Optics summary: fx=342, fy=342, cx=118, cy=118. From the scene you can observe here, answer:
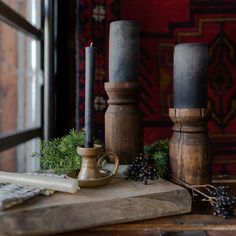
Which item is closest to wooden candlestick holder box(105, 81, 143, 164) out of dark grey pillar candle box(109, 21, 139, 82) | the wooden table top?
dark grey pillar candle box(109, 21, 139, 82)

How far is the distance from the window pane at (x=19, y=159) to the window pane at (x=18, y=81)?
2.0 inches

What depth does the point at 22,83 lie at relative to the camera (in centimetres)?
90

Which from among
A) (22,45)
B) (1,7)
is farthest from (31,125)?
(1,7)

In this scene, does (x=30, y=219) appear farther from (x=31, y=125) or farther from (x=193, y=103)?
(x=31, y=125)

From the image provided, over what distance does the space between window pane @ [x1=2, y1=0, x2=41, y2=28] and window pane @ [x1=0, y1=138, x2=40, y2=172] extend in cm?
32

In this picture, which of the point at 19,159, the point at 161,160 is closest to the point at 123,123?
the point at 161,160

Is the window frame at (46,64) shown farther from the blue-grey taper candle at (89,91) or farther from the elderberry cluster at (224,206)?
the elderberry cluster at (224,206)

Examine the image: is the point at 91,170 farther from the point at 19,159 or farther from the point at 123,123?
the point at 19,159

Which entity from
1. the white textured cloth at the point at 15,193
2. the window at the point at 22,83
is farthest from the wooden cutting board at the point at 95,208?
the window at the point at 22,83

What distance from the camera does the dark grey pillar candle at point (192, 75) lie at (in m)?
0.60

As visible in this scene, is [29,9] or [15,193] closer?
[15,193]

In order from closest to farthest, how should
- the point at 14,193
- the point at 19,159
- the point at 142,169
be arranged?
the point at 14,193 → the point at 142,169 → the point at 19,159

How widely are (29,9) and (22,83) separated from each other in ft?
0.65

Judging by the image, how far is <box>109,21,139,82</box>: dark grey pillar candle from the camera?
0.67m
